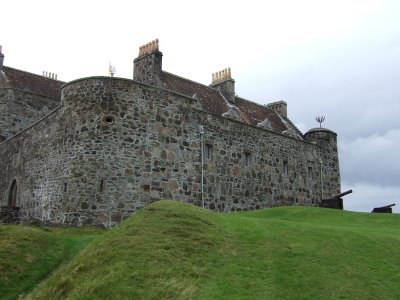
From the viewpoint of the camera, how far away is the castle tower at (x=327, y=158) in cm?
4281

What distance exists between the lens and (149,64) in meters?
36.5

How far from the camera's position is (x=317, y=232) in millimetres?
18344

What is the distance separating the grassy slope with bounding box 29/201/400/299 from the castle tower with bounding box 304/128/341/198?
23874 mm

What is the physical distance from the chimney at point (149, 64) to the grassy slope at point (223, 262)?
738 inches

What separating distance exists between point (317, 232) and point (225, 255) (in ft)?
15.6

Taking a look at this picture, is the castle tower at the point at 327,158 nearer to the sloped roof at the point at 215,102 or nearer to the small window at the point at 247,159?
the sloped roof at the point at 215,102

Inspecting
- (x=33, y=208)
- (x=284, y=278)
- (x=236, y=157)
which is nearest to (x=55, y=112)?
(x=33, y=208)

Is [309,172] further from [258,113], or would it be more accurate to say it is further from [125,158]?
[125,158]

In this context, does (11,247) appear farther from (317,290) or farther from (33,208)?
(33,208)

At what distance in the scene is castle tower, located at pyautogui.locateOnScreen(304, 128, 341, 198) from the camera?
4281 cm

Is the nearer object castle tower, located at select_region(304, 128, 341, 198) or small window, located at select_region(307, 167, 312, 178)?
small window, located at select_region(307, 167, 312, 178)

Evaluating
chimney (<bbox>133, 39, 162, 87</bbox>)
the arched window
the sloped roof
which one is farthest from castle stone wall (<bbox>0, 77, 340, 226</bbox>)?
chimney (<bbox>133, 39, 162, 87</bbox>)

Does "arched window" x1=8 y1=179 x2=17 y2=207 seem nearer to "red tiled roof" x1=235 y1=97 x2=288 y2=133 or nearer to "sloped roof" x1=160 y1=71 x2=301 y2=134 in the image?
"sloped roof" x1=160 y1=71 x2=301 y2=134

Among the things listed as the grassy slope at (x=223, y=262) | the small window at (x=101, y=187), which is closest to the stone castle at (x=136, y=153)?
the small window at (x=101, y=187)
